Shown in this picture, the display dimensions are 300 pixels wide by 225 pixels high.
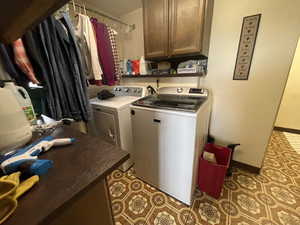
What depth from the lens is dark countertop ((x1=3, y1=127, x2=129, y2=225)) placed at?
0.31 meters

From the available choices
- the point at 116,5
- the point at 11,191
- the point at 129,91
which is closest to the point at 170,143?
the point at 11,191

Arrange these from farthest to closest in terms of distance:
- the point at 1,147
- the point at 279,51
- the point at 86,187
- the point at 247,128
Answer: the point at 247,128 → the point at 279,51 → the point at 1,147 → the point at 86,187

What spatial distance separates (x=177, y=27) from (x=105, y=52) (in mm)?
862

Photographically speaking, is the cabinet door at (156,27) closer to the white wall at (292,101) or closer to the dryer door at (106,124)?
the dryer door at (106,124)

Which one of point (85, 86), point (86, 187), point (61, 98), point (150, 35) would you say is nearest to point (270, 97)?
point (150, 35)

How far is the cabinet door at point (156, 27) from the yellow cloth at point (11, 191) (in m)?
1.55

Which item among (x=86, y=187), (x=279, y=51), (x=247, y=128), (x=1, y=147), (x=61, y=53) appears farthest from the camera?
(x=247, y=128)

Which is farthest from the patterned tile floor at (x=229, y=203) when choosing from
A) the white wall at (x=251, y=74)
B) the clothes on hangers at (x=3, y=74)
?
the clothes on hangers at (x=3, y=74)

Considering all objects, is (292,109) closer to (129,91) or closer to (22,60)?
(129,91)

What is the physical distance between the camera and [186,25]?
1.29 meters

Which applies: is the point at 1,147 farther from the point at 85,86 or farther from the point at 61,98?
the point at 85,86

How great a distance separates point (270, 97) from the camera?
4.34 feet

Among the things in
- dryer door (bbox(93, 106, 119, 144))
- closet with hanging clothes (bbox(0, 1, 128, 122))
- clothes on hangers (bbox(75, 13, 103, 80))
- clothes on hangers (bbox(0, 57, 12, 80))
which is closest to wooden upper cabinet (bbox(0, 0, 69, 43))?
closet with hanging clothes (bbox(0, 1, 128, 122))

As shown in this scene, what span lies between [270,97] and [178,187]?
1.36 metres
